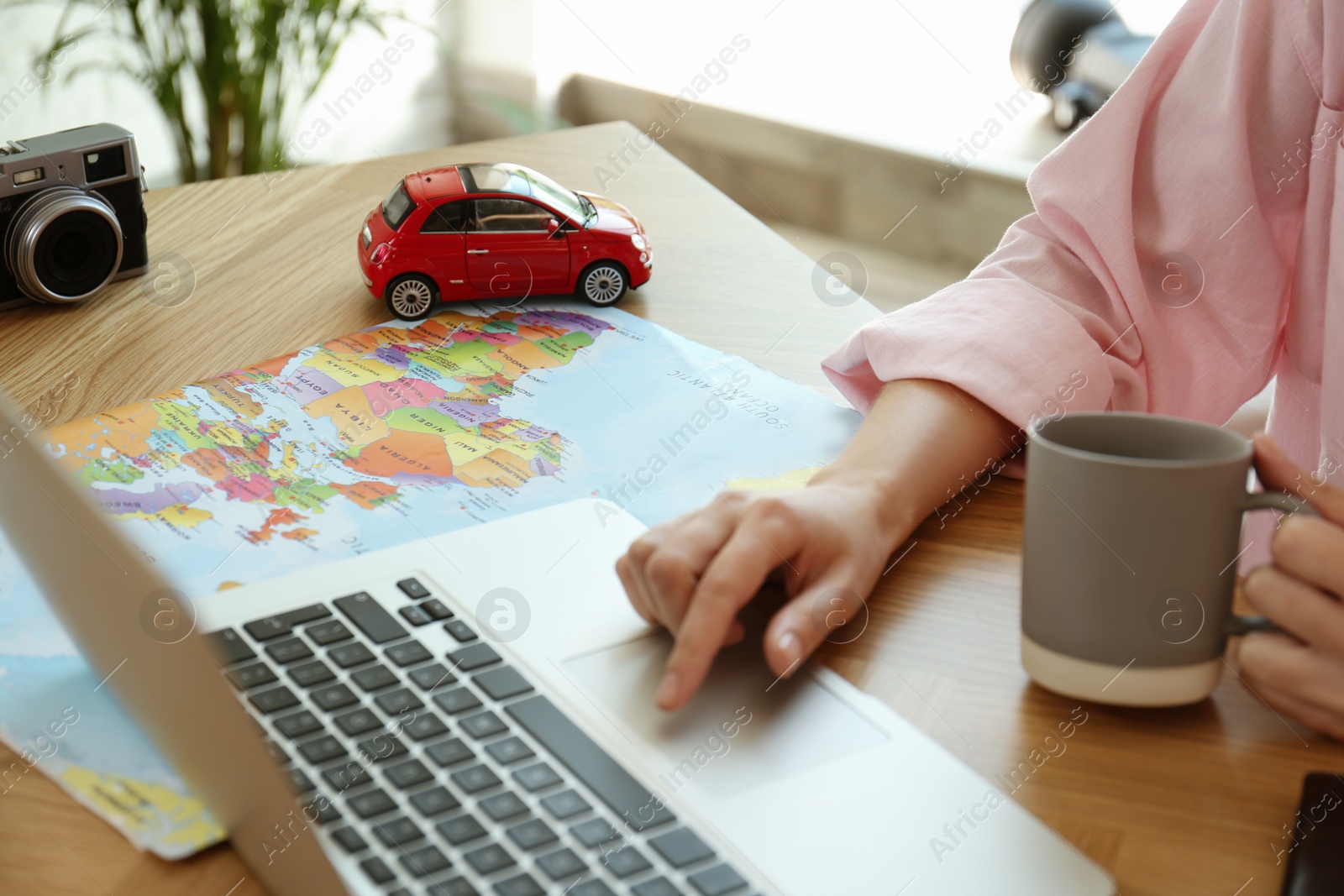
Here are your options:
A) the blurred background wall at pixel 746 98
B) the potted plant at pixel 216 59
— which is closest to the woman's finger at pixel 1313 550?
the blurred background wall at pixel 746 98

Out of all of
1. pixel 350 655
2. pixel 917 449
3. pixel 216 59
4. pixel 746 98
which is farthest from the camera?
pixel 746 98

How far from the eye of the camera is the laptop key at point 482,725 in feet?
1.38

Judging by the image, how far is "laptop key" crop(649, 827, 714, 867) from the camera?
0.37 metres

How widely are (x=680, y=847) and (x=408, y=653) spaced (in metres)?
0.15

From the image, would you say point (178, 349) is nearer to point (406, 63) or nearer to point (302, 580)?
point (302, 580)

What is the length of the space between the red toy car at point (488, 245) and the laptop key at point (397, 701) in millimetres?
460

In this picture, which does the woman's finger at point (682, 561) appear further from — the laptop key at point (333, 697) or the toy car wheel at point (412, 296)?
the toy car wheel at point (412, 296)

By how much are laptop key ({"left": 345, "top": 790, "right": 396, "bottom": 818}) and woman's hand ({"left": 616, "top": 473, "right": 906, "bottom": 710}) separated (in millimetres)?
109

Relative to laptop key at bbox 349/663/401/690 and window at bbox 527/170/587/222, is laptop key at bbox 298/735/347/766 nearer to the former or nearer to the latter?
laptop key at bbox 349/663/401/690

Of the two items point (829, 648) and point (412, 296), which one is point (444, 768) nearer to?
point (829, 648)

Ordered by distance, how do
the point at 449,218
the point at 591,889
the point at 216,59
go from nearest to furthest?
1. the point at 591,889
2. the point at 449,218
3. the point at 216,59

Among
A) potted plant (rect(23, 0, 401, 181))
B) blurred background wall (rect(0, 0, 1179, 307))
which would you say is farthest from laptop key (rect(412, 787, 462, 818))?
potted plant (rect(23, 0, 401, 181))

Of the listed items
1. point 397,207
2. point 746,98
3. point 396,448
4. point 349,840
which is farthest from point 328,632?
point 746,98

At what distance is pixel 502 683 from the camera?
0.45 metres
